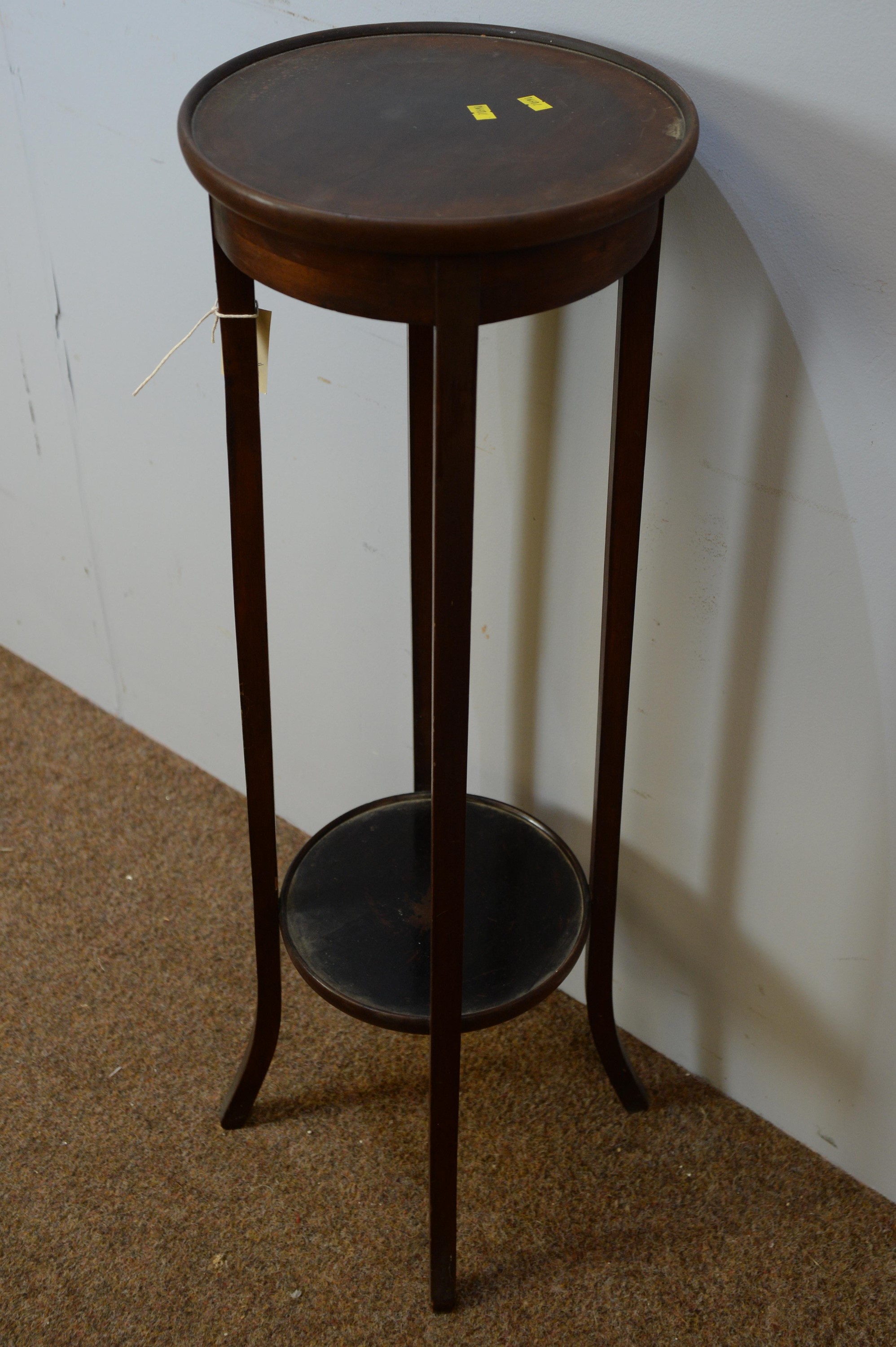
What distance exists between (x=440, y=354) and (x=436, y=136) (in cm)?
20

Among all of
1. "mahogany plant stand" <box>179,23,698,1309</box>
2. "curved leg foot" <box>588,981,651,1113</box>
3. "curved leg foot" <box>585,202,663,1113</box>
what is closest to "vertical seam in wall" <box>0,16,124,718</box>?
"mahogany plant stand" <box>179,23,698,1309</box>

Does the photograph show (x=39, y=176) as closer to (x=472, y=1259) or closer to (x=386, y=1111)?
(x=386, y=1111)

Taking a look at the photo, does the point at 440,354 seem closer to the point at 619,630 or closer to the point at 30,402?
the point at 619,630

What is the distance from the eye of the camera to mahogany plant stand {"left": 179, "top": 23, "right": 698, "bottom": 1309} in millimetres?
852

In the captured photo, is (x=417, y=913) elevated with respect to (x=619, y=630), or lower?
lower

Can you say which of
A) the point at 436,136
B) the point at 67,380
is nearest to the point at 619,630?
the point at 436,136

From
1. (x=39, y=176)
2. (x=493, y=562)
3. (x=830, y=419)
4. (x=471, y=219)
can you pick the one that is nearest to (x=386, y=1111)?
(x=493, y=562)

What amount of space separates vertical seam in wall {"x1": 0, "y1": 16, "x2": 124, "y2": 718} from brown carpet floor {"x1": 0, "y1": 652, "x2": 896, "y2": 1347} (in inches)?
19.0

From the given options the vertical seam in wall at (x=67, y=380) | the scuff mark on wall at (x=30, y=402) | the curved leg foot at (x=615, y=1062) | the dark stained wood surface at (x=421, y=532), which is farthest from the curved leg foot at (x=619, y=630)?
the scuff mark on wall at (x=30, y=402)

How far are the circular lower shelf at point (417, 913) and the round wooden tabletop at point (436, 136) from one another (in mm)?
742

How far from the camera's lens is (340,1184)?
4.68 feet

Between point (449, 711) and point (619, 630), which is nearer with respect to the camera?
point (449, 711)

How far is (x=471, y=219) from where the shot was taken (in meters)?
0.81

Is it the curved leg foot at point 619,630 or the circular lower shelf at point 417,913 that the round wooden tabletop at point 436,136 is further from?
the circular lower shelf at point 417,913
